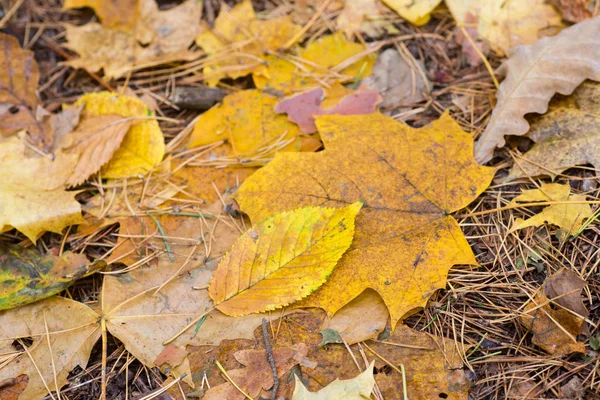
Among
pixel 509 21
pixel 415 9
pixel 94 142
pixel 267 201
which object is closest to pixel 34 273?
pixel 94 142

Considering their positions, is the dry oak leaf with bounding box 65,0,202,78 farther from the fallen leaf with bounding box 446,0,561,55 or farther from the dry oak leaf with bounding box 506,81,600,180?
the dry oak leaf with bounding box 506,81,600,180

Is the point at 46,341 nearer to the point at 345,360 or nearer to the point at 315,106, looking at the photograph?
the point at 345,360

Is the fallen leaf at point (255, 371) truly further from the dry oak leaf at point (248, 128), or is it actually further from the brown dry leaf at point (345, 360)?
the dry oak leaf at point (248, 128)

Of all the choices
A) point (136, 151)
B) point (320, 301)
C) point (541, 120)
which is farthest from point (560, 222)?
point (136, 151)

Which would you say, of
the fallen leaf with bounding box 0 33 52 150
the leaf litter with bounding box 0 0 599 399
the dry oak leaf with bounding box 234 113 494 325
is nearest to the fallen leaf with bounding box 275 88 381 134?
the leaf litter with bounding box 0 0 599 399

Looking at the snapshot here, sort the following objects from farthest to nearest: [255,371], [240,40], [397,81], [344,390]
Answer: [240,40] < [397,81] < [255,371] < [344,390]

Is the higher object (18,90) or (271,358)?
(18,90)
